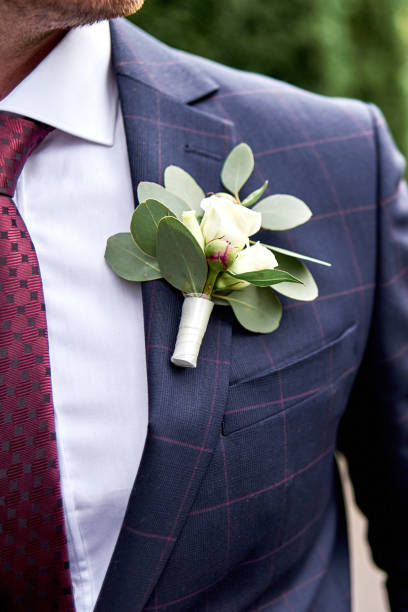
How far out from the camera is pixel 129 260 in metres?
0.77

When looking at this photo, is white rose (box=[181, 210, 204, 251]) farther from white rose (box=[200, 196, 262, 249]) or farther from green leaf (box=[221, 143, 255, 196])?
green leaf (box=[221, 143, 255, 196])

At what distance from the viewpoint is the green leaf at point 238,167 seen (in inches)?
33.5

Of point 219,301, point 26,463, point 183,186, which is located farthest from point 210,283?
point 26,463

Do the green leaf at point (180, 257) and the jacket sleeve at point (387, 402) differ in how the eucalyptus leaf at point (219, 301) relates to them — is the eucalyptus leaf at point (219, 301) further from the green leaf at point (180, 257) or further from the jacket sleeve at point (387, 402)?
the jacket sleeve at point (387, 402)

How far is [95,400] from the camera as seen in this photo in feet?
2.47

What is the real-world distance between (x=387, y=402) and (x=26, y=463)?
62 cm

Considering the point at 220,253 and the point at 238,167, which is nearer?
→ the point at 220,253

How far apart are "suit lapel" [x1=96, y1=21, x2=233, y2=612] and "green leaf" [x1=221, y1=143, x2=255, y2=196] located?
1.0 inches

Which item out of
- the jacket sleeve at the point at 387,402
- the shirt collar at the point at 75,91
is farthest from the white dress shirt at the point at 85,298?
the jacket sleeve at the point at 387,402

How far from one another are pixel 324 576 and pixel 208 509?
1.27 ft

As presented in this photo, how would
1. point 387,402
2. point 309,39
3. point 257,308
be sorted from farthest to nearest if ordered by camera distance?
point 309,39
point 387,402
point 257,308

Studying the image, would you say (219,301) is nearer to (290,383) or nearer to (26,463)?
(290,383)

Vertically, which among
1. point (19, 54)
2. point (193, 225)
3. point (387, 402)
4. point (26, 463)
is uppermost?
point (19, 54)

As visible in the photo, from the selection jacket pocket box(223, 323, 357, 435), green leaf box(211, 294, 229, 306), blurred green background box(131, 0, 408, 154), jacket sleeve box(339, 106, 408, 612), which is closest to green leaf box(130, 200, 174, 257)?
green leaf box(211, 294, 229, 306)
